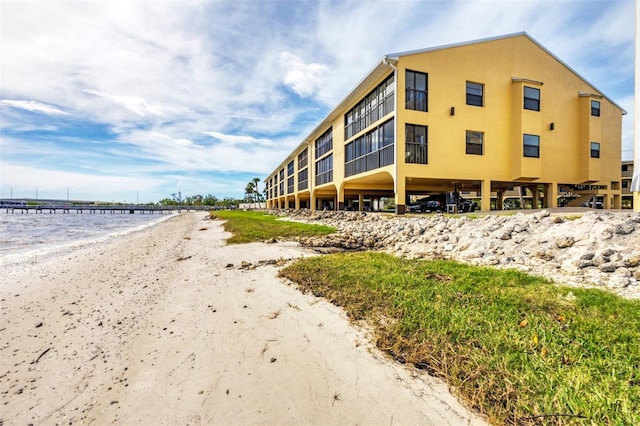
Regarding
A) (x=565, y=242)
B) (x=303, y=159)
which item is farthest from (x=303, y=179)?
(x=565, y=242)

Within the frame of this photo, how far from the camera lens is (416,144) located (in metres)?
16.5

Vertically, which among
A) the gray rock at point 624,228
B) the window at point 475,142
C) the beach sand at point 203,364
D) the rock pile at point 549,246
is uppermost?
the window at point 475,142

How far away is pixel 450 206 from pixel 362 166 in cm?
693

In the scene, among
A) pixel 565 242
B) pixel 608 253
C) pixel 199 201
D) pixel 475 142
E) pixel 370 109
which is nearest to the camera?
pixel 608 253

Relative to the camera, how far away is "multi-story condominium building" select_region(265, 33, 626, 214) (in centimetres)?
1644

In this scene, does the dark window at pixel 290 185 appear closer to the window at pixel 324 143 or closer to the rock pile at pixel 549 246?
the window at pixel 324 143

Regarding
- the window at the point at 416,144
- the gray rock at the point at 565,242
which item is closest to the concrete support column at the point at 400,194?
the window at the point at 416,144

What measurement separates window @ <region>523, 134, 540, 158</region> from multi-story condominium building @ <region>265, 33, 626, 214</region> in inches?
2.6

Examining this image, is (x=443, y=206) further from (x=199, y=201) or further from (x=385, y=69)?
(x=199, y=201)

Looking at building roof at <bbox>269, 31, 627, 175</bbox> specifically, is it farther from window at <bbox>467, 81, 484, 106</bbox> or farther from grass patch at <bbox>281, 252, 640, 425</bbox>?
grass patch at <bbox>281, 252, 640, 425</bbox>

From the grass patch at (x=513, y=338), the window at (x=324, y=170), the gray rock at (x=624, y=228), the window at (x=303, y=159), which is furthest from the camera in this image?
the window at (x=303, y=159)

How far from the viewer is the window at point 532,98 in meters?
18.2

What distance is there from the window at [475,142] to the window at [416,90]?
139 inches

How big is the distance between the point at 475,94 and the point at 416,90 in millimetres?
4424
